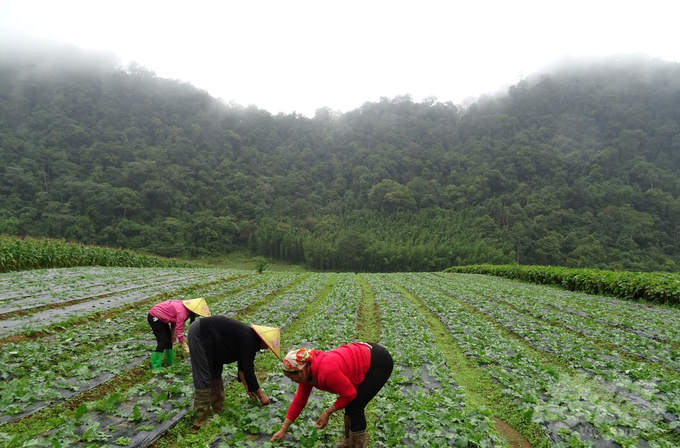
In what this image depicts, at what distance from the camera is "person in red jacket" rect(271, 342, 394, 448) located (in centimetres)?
399

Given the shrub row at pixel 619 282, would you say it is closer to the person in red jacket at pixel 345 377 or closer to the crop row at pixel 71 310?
the person in red jacket at pixel 345 377

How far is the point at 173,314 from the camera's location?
6.48 meters

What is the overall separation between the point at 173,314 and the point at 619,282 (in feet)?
71.4

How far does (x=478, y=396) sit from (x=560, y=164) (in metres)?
123

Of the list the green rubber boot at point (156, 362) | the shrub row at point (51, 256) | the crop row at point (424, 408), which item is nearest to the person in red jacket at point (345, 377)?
the crop row at point (424, 408)

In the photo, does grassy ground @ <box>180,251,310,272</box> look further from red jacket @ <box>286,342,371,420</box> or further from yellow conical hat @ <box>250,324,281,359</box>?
red jacket @ <box>286,342,371,420</box>

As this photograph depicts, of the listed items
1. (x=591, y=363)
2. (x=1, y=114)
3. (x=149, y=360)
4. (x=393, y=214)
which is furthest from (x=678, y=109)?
(x=1, y=114)

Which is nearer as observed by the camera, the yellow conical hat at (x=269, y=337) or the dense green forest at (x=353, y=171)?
the yellow conical hat at (x=269, y=337)

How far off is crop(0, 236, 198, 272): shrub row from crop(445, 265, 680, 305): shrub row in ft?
112

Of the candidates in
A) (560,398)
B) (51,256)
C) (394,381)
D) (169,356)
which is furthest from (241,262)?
(560,398)

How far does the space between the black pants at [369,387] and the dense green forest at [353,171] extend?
5837cm

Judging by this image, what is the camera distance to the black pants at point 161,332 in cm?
639

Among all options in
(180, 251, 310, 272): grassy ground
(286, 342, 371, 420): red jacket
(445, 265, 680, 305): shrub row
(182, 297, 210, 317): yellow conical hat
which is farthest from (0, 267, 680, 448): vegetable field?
(180, 251, 310, 272): grassy ground

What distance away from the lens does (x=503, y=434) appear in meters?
5.56
